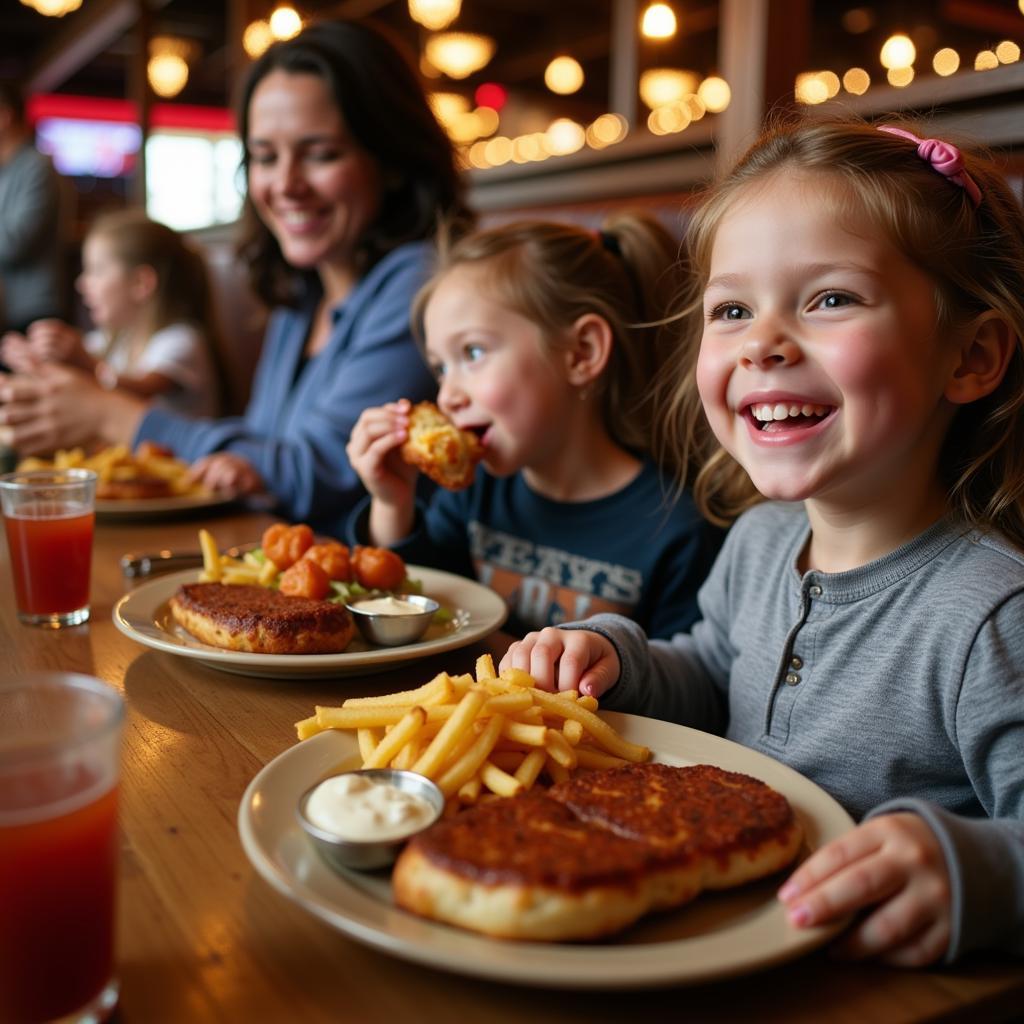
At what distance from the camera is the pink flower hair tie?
4.14 ft

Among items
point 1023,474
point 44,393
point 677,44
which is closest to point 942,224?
point 1023,474

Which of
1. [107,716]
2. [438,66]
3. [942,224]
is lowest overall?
[107,716]

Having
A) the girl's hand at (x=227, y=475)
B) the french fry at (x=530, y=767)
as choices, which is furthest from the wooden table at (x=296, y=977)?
the girl's hand at (x=227, y=475)

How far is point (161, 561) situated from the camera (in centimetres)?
197

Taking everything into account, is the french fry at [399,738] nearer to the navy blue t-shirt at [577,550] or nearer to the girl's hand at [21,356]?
the navy blue t-shirt at [577,550]

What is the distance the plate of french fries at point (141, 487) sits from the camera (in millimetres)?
2395

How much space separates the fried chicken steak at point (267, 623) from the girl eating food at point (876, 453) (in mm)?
304

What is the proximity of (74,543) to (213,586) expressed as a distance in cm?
24

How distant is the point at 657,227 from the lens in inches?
87.7

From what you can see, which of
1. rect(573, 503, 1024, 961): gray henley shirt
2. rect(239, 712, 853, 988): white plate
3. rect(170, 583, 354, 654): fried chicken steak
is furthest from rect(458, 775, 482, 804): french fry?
rect(170, 583, 354, 654): fried chicken steak

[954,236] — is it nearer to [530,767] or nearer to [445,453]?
[530,767]

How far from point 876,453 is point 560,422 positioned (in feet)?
3.20

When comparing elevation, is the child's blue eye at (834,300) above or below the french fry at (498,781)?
above

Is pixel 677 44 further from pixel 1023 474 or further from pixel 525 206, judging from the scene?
pixel 1023 474
